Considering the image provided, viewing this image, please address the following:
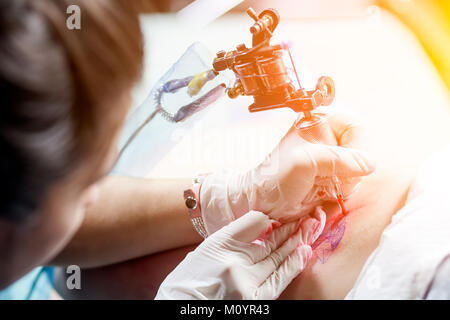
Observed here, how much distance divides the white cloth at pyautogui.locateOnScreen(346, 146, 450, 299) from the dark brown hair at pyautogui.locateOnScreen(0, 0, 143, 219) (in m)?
0.65

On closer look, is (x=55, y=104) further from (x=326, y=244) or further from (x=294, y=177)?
(x=326, y=244)

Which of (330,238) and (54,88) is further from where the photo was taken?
(330,238)

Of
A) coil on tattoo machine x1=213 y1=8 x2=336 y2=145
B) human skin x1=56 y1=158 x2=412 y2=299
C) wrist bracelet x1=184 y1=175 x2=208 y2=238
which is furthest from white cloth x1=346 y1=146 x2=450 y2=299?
wrist bracelet x1=184 y1=175 x2=208 y2=238

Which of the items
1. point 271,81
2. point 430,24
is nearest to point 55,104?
point 271,81

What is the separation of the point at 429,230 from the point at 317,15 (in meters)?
0.60

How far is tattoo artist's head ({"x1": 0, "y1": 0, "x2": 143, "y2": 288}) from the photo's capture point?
65 cm

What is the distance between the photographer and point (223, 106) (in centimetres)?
114

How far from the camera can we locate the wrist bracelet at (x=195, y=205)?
1.17m

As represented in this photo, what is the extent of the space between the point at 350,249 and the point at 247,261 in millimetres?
254

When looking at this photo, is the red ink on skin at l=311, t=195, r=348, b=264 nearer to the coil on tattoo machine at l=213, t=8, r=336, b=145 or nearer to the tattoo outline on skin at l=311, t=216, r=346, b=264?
the tattoo outline on skin at l=311, t=216, r=346, b=264

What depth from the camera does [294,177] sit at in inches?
40.8

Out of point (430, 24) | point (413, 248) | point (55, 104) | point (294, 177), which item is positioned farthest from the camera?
point (430, 24)
